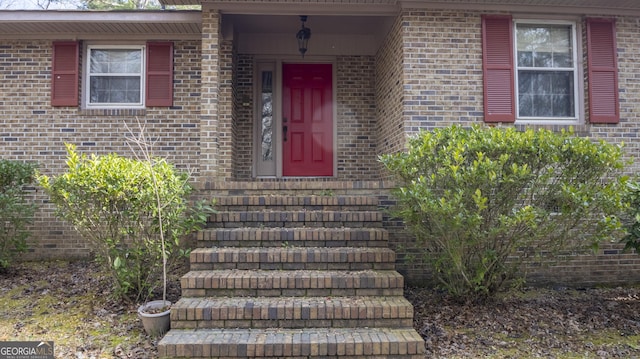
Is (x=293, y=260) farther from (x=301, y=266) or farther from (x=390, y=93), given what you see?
(x=390, y=93)

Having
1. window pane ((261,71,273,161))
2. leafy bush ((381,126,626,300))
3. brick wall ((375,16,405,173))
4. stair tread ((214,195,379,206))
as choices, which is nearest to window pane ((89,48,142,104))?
window pane ((261,71,273,161))

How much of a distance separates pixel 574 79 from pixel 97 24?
6685 mm

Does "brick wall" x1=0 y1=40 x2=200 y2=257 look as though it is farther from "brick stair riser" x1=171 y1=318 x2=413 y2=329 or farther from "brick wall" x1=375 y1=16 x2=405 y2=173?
"brick stair riser" x1=171 y1=318 x2=413 y2=329

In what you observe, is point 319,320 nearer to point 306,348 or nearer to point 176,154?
point 306,348

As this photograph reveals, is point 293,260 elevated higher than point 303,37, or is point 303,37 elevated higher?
point 303,37

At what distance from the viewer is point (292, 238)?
4.21 meters

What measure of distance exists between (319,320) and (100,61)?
542cm

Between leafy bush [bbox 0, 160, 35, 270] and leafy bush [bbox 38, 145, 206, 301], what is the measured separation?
5.51 ft

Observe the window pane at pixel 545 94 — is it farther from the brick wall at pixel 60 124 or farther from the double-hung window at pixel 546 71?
the brick wall at pixel 60 124

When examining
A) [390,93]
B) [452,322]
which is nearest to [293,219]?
[452,322]

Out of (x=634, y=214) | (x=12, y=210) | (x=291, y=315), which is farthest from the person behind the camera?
(x=12, y=210)

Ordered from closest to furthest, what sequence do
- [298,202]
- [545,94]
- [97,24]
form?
[298,202], [545,94], [97,24]

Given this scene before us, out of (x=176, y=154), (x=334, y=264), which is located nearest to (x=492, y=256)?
(x=334, y=264)

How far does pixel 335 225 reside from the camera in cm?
449
